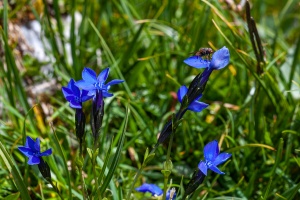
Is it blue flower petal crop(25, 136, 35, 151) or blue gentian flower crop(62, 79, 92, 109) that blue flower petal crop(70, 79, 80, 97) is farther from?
blue flower petal crop(25, 136, 35, 151)

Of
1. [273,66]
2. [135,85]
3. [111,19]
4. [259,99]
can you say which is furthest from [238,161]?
[111,19]

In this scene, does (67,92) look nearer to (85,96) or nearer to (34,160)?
(85,96)

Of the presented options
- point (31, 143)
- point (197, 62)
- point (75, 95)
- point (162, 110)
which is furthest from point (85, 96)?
point (162, 110)

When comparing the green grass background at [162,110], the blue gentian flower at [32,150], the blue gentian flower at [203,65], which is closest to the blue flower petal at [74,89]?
the blue gentian flower at [32,150]

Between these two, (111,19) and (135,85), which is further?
Answer: (111,19)

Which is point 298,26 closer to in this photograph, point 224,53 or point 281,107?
point 281,107

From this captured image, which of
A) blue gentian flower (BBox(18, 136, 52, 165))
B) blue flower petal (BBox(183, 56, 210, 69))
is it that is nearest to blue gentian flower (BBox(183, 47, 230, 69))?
blue flower petal (BBox(183, 56, 210, 69))
